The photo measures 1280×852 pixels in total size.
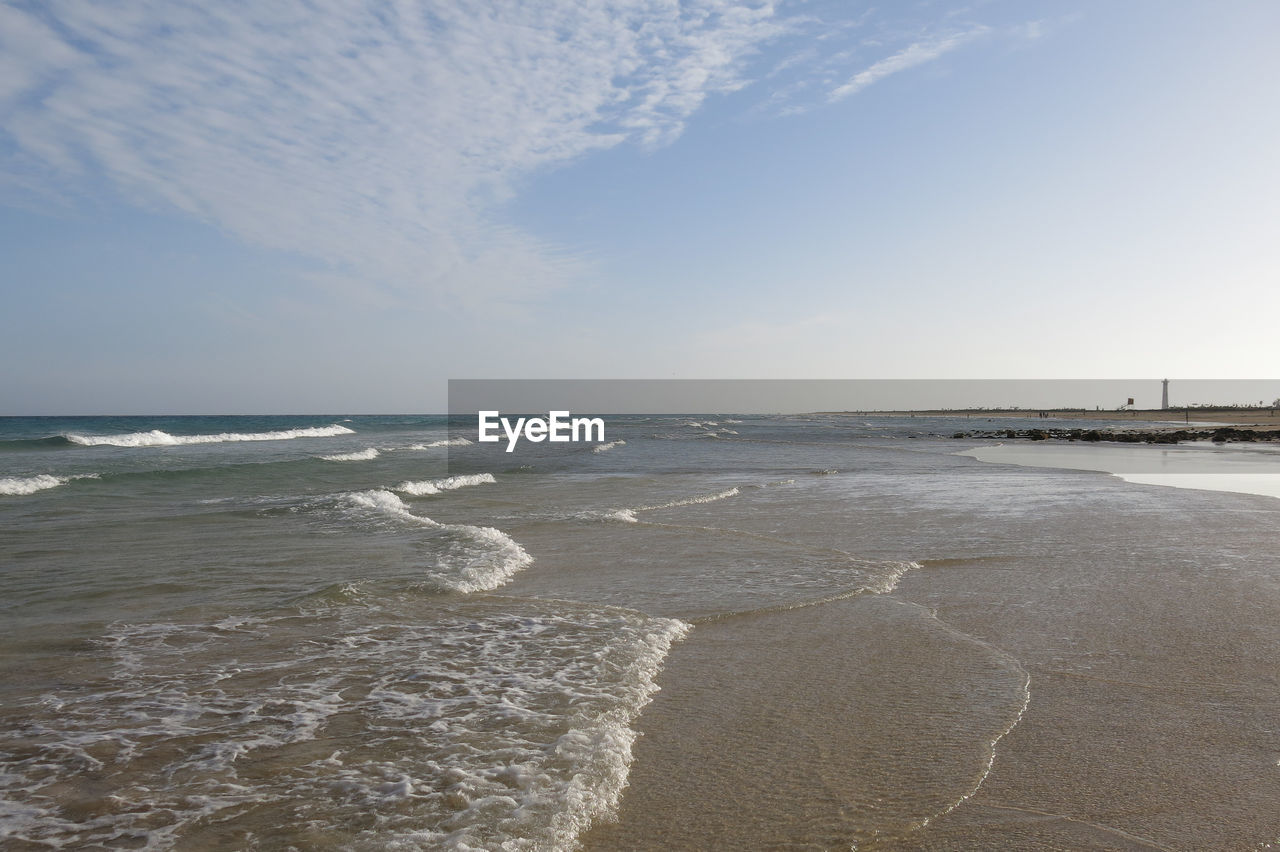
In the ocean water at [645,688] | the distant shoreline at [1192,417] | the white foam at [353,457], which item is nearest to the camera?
the ocean water at [645,688]

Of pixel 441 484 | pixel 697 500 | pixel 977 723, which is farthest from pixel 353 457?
pixel 977 723

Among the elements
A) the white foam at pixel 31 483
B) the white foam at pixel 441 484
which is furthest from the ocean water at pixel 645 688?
the white foam at pixel 31 483

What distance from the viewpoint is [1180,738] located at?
13.3 feet

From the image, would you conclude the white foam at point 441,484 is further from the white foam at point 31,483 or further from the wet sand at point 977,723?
the wet sand at point 977,723

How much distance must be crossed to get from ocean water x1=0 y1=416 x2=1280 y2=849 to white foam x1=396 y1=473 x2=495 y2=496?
21.5ft

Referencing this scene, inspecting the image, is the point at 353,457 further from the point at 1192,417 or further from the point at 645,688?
the point at 1192,417

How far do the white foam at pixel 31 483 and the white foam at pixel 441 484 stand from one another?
838cm

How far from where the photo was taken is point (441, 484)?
19.7 meters

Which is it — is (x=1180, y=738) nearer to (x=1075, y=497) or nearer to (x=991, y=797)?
(x=991, y=797)

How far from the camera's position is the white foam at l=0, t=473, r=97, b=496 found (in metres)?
17.4

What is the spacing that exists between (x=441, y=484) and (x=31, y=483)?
974cm

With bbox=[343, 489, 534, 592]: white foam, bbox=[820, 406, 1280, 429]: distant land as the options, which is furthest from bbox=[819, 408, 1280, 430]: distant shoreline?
bbox=[343, 489, 534, 592]: white foam

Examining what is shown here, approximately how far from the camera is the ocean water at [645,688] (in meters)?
3.36

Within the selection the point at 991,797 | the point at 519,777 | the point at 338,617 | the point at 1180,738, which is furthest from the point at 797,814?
the point at 338,617
